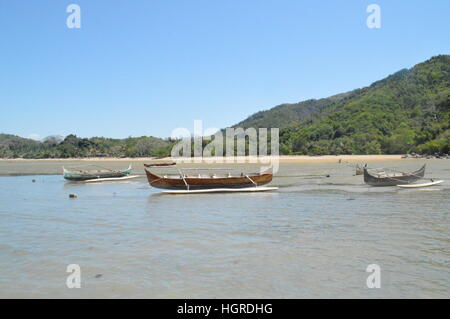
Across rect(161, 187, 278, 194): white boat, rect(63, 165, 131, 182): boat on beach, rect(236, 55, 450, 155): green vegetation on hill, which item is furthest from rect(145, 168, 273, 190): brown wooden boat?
rect(236, 55, 450, 155): green vegetation on hill

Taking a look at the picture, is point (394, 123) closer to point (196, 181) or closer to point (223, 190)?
point (223, 190)

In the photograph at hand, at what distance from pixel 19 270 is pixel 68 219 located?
6.59 meters

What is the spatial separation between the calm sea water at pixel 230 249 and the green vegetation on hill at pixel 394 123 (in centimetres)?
5887

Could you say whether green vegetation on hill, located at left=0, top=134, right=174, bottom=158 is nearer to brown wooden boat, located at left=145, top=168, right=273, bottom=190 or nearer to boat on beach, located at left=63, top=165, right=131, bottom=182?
boat on beach, located at left=63, top=165, right=131, bottom=182

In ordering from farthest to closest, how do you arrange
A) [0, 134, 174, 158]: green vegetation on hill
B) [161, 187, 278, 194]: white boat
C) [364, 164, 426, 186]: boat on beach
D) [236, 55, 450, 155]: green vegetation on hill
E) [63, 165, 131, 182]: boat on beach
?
1. [0, 134, 174, 158]: green vegetation on hill
2. [236, 55, 450, 155]: green vegetation on hill
3. [63, 165, 131, 182]: boat on beach
4. [364, 164, 426, 186]: boat on beach
5. [161, 187, 278, 194]: white boat

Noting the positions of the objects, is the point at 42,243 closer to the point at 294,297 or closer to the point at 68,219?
the point at 68,219

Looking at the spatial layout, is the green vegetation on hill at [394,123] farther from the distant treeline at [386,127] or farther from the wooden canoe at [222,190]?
the wooden canoe at [222,190]

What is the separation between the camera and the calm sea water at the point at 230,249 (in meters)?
7.03

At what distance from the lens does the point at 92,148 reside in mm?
135875

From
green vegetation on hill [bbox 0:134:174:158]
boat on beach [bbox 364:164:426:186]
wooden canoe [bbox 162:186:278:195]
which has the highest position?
green vegetation on hill [bbox 0:134:174:158]

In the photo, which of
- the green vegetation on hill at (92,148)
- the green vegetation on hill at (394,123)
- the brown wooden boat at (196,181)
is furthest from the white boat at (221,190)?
the green vegetation on hill at (92,148)

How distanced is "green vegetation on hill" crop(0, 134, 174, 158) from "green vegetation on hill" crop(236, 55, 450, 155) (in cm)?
4115

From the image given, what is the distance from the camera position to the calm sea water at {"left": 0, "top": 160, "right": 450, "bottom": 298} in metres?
7.03
